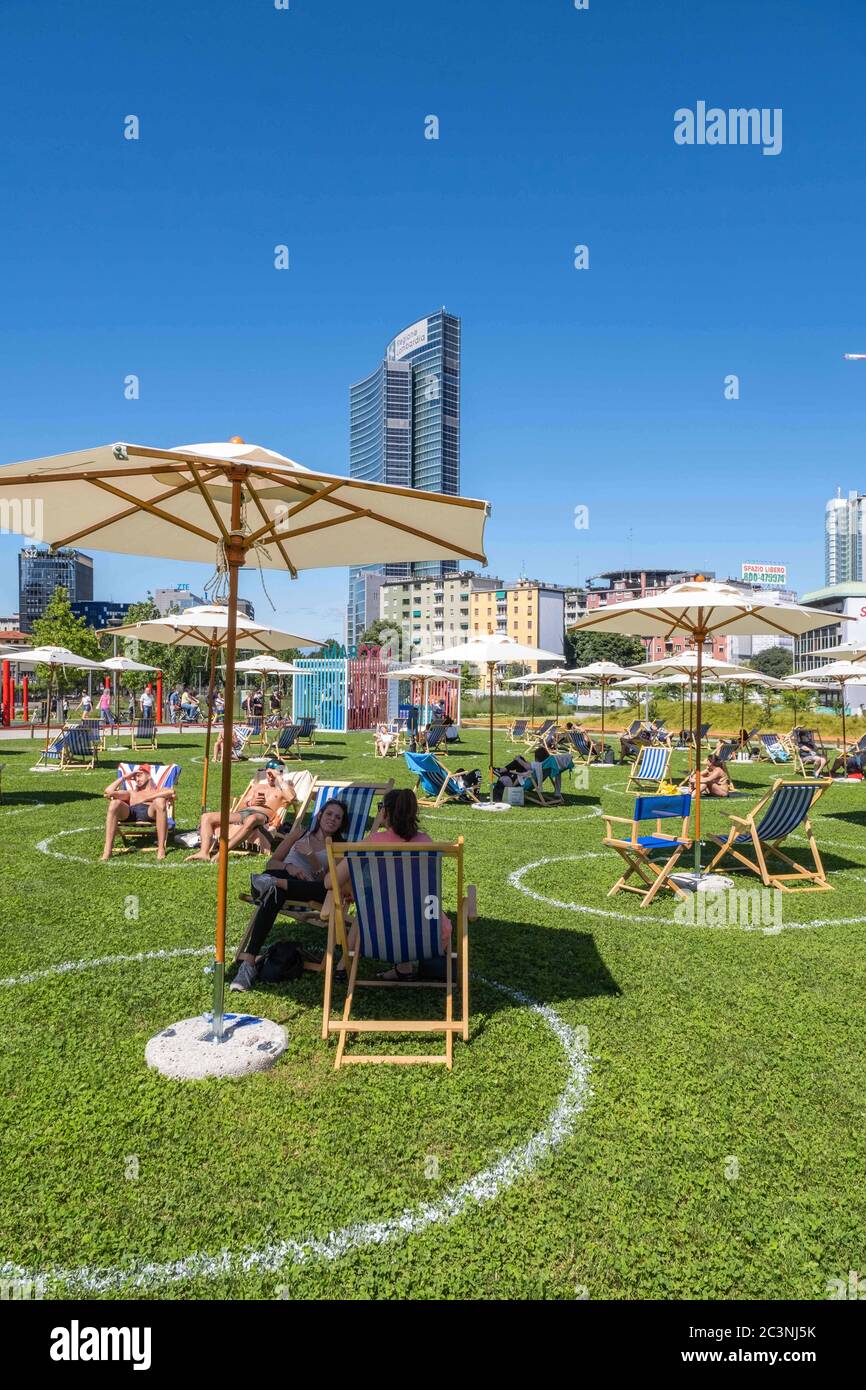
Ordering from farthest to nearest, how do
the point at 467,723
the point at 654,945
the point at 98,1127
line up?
the point at 467,723, the point at 654,945, the point at 98,1127

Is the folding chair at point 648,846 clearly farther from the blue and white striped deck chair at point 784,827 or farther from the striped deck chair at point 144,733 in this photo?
the striped deck chair at point 144,733

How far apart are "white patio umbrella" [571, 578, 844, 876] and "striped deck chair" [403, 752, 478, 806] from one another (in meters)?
4.33

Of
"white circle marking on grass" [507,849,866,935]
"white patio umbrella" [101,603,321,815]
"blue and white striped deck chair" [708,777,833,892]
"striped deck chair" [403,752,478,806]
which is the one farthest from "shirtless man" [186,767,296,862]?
"blue and white striped deck chair" [708,777,833,892]

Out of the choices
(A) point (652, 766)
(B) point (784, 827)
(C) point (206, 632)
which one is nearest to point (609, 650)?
(A) point (652, 766)

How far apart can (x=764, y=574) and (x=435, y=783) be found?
153 meters

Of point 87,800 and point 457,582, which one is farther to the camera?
point 457,582

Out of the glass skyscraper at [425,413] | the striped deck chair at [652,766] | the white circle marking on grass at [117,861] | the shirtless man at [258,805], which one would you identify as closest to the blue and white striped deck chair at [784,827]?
the shirtless man at [258,805]

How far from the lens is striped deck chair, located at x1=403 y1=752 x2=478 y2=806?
41.2 feet

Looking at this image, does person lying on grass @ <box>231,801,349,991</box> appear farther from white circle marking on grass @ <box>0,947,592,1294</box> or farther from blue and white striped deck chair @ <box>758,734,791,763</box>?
blue and white striped deck chair @ <box>758,734,791,763</box>

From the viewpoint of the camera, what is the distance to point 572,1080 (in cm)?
370

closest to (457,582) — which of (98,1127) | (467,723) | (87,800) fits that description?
(467,723)

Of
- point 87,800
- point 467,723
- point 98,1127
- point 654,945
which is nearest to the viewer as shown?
point 98,1127
